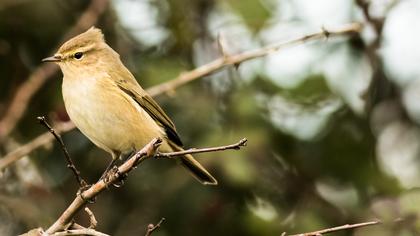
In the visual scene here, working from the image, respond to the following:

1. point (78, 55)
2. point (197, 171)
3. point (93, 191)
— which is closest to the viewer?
point (93, 191)

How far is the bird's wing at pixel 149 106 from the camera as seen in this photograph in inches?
214

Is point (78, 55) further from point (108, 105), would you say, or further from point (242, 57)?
point (242, 57)

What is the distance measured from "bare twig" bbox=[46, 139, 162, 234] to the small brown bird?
113 centimetres

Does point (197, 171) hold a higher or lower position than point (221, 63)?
lower

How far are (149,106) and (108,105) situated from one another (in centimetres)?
28

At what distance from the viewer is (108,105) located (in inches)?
210

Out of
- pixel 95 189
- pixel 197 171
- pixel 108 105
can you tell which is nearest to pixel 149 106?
pixel 108 105

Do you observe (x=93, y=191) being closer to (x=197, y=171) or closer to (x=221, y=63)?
(x=197, y=171)

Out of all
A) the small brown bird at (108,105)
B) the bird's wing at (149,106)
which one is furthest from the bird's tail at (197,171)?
the bird's wing at (149,106)

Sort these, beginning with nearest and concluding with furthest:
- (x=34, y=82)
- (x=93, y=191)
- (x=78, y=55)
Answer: (x=93, y=191), (x=78, y=55), (x=34, y=82)

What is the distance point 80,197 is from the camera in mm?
4074

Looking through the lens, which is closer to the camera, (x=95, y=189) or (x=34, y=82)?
(x=95, y=189)

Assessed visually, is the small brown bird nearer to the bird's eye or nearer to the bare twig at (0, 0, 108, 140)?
the bird's eye

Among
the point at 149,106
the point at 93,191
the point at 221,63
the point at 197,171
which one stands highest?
the point at 221,63
